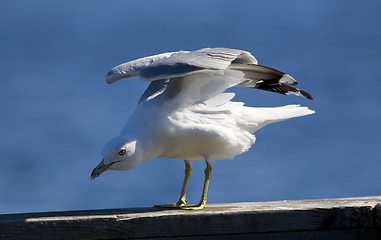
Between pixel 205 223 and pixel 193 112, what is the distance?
3.71 ft

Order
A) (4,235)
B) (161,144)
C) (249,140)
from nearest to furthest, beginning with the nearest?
(4,235)
(161,144)
(249,140)

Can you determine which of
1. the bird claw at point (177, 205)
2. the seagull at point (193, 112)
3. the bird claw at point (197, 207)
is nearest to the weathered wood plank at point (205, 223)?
the bird claw at point (197, 207)

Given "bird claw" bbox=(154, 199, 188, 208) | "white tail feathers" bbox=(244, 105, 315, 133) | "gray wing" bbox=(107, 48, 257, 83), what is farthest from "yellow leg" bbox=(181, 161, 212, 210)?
"gray wing" bbox=(107, 48, 257, 83)

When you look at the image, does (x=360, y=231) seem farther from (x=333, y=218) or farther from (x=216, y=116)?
(x=216, y=116)

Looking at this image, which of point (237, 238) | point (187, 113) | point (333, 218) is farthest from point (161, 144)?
point (333, 218)

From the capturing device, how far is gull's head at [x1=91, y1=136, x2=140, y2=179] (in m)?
4.23

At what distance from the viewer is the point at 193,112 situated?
455 cm

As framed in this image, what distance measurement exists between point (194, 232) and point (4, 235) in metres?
1.06

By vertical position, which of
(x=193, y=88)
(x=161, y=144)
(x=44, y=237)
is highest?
(x=193, y=88)

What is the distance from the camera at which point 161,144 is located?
14.4 ft

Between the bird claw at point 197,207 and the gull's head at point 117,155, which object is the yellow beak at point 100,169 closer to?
the gull's head at point 117,155

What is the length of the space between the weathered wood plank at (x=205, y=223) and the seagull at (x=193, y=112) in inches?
24.9

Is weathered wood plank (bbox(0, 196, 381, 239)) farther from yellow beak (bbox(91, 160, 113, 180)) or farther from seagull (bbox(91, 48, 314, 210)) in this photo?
seagull (bbox(91, 48, 314, 210))

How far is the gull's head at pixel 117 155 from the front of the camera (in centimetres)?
423
